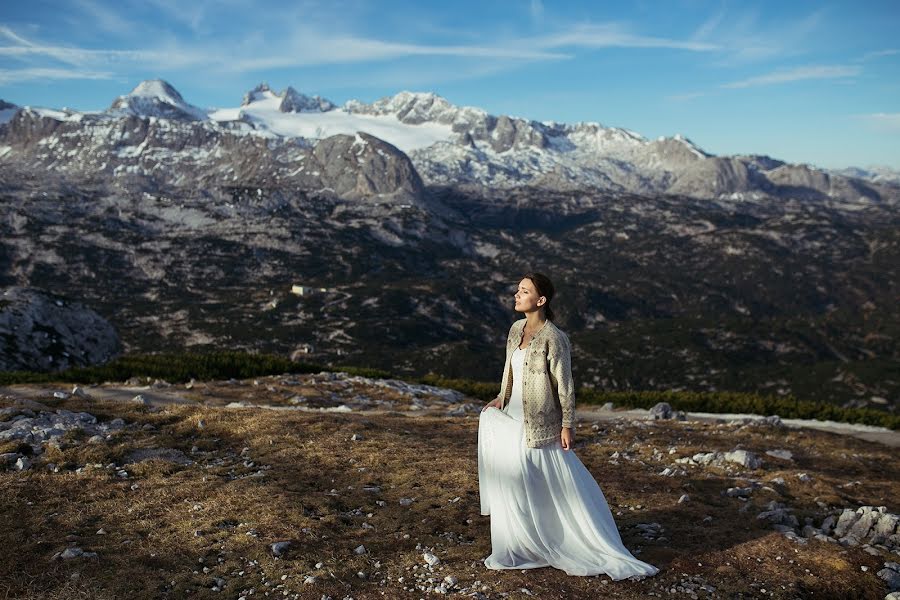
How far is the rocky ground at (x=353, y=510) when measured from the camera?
36.4ft

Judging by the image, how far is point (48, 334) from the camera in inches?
1795

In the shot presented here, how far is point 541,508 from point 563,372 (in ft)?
8.78

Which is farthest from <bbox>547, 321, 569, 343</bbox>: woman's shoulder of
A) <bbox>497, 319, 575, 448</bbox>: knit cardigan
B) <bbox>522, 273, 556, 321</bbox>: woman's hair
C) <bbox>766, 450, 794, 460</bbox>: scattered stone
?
<bbox>766, 450, 794, 460</bbox>: scattered stone

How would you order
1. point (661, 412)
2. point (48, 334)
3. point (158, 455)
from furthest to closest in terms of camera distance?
1. point (48, 334)
2. point (661, 412)
3. point (158, 455)

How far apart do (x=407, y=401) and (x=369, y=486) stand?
59.5ft

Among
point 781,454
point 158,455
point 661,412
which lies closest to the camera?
point 158,455

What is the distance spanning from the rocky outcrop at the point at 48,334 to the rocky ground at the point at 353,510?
22226mm

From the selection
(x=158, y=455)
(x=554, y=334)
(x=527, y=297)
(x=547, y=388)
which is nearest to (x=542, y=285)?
(x=527, y=297)

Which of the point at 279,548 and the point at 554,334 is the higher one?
the point at 554,334

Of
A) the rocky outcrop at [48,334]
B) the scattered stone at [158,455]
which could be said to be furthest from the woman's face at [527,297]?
the rocky outcrop at [48,334]

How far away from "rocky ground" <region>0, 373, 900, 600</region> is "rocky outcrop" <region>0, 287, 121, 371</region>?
22.2 metres

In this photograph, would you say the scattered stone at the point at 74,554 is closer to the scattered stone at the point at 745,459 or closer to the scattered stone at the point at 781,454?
the scattered stone at the point at 745,459

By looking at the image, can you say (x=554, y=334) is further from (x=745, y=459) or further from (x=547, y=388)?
(x=745, y=459)

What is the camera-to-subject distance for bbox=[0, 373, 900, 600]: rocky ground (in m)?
11.1
